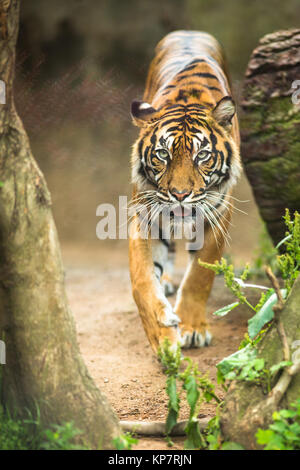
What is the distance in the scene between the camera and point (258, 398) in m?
2.07

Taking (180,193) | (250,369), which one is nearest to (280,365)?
(250,369)

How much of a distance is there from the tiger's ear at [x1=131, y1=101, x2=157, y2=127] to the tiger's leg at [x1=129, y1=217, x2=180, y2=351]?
0.59m

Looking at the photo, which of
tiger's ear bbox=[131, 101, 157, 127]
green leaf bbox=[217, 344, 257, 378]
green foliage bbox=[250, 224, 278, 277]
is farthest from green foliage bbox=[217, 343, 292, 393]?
green foliage bbox=[250, 224, 278, 277]

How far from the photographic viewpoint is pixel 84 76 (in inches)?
315

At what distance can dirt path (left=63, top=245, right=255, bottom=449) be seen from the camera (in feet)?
9.31

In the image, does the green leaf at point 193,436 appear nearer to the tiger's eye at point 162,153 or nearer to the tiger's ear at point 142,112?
the tiger's eye at point 162,153

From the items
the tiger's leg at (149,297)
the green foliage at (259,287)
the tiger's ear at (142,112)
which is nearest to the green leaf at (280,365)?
the green foliage at (259,287)

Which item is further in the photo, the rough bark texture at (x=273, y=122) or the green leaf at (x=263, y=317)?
the rough bark texture at (x=273, y=122)

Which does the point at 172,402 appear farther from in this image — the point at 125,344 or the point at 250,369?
the point at 125,344

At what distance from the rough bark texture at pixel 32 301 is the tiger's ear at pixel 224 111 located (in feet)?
5.58

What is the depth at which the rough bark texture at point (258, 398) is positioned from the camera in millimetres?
2021

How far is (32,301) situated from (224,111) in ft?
6.50
